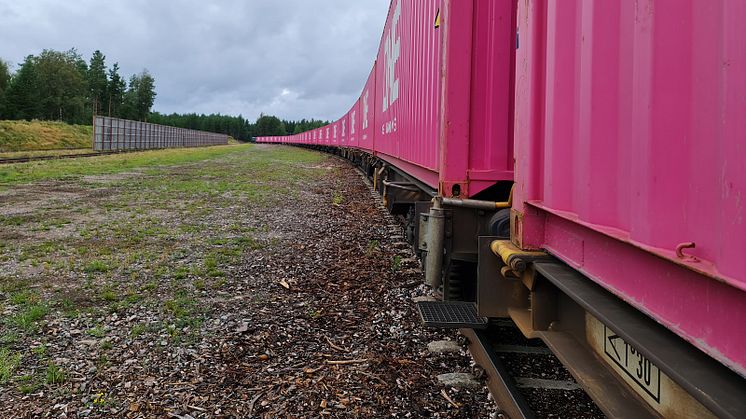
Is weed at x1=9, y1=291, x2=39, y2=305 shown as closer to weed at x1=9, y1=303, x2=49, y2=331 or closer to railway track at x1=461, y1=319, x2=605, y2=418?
weed at x1=9, y1=303, x2=49, y2=331

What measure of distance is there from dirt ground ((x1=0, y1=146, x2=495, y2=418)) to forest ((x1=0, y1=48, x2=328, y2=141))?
74.2 m

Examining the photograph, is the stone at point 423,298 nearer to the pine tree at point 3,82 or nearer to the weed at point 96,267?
the weed at point 96,267

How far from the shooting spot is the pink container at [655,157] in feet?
3.38

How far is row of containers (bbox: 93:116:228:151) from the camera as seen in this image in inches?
1186

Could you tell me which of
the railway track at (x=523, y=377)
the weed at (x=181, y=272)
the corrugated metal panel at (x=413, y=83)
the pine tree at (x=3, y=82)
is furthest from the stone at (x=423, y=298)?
the pine tree at (x=3, y=82)

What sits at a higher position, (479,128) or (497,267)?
(479,128)

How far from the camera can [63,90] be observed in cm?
7369

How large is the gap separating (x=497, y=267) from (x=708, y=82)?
5.27ft

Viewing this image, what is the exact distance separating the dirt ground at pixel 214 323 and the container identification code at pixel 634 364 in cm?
110

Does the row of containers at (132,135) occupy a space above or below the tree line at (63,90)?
below

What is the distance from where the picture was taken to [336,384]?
2.94m

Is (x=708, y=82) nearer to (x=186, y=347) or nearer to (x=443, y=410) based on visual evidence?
(x=443, y=410)

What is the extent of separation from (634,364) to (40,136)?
156 feet

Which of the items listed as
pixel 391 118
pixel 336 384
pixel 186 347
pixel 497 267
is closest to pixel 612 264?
pixel 497 267
